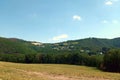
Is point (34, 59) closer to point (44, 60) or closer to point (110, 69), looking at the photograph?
point (44, 60)

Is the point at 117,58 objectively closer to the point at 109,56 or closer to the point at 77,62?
the point at 109,56

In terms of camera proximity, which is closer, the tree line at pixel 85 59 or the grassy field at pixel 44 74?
the grassy field at pixel 44 74

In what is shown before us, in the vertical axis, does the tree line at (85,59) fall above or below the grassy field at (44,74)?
above

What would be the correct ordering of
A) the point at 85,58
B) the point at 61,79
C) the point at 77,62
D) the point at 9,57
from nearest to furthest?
the point at 61,79
the point at 85,58
the point at 77,62
the point at 9,57

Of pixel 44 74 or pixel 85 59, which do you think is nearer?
pixel 44 74

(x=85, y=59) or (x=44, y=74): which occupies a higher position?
(x=85, y=59)

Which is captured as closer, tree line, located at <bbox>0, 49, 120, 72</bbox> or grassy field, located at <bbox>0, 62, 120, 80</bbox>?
grassy field, located at <bbox>0, 62, 120, 80</bbox>

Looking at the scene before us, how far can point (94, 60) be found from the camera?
13412 cm

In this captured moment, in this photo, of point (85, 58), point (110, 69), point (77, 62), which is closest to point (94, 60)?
point (85, 58)

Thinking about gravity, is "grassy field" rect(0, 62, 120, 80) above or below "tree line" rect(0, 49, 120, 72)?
below

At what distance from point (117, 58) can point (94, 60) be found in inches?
1370

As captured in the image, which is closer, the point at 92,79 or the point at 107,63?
the point at 92,79

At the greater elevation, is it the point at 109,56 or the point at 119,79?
the point at 109,56

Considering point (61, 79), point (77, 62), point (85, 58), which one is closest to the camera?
point (61, 79)
